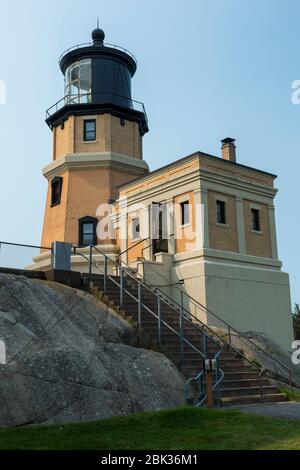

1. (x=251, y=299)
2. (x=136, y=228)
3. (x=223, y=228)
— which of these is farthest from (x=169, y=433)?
(x=136, y=228)

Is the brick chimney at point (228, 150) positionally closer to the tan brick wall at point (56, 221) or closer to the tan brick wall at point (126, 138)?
the tan brick wall at point (126, 138)

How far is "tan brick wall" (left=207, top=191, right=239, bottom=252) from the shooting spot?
70.9 ft

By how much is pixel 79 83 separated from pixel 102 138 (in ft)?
14.7

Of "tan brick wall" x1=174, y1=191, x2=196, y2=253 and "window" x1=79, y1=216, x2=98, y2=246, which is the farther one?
"window" x1=79, y1=216, x2=98, y2=246

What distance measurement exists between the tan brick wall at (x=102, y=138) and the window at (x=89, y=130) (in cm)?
18

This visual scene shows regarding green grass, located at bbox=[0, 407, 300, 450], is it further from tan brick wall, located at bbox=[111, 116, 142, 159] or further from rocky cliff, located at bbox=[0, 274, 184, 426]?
tan brick wall, located at bbox=[111, 116, 142, 159]

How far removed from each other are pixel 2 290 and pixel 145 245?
11.7 m

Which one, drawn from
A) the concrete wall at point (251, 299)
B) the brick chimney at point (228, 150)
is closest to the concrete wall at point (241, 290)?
the concrete wall at point (251, 299)

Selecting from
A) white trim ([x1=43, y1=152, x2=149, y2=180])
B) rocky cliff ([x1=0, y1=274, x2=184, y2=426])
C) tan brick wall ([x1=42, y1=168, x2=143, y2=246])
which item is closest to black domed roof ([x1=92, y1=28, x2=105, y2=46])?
white trim ([x1=43, y1=152, x2=149, y2=180])

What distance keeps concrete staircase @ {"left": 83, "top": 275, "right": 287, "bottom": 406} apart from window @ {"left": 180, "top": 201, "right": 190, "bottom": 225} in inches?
212

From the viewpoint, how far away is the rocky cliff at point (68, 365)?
9742mm

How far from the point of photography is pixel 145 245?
23672 millimetres
